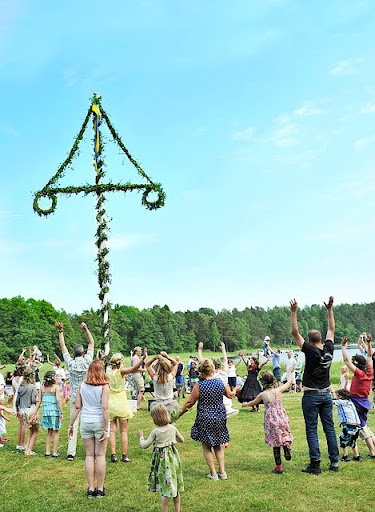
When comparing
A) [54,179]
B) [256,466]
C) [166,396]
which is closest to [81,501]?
[166,396]

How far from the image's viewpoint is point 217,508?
590 cm

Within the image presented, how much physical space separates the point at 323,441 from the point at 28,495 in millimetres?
5475

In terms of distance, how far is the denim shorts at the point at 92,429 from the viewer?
21.2ft

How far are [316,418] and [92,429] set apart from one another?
3234mm

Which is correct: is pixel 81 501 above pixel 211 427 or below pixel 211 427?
below

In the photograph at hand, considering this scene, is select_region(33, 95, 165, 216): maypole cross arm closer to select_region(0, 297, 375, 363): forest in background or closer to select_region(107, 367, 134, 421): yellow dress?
select_region(107, 367, 134, 421): yellow dress

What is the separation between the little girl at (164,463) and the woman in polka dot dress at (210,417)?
1254mm

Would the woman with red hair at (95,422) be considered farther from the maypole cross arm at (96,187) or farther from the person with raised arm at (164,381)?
the maypole cross arm at (96,187)

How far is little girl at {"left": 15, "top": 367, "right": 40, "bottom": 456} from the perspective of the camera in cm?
920

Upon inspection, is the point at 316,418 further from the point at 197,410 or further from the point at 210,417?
the point at 197,410

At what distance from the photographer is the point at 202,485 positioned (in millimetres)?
6840

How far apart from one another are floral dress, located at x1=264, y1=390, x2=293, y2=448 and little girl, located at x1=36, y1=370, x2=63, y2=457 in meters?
3.88

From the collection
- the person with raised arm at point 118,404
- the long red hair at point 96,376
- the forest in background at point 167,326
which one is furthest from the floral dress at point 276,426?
the forest in background at point 167,326

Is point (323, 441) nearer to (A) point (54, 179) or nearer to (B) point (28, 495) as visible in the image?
(B) point (28, 495)
